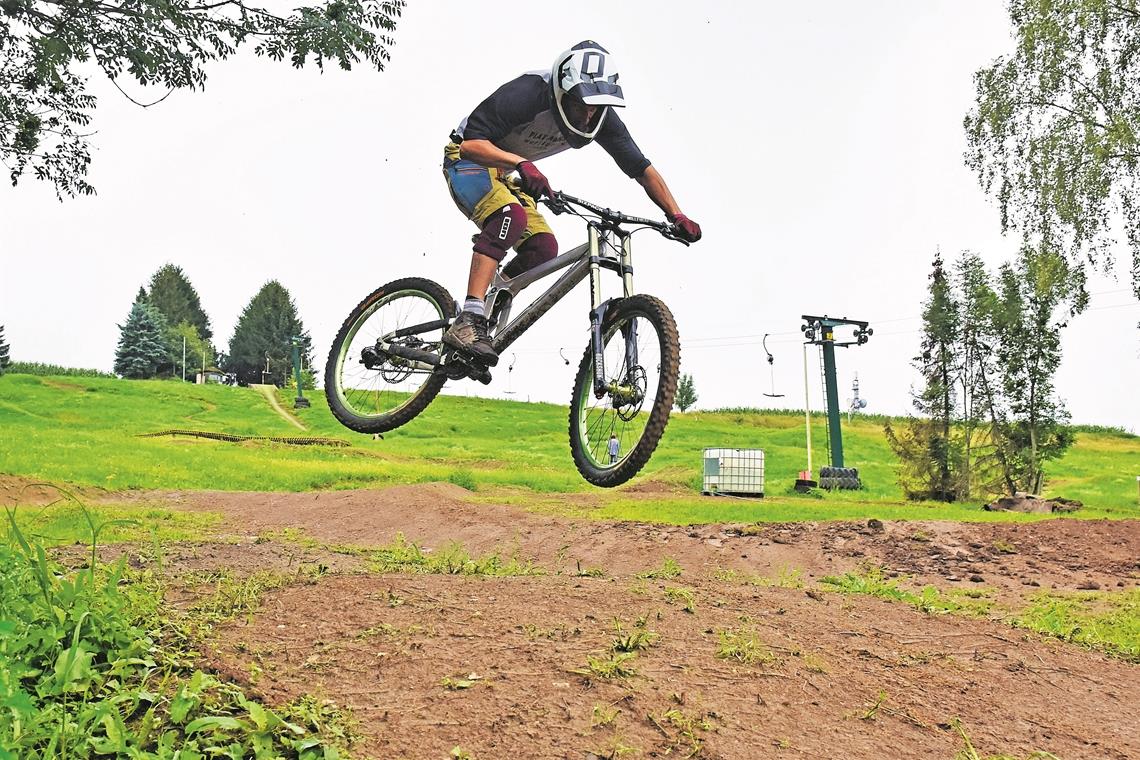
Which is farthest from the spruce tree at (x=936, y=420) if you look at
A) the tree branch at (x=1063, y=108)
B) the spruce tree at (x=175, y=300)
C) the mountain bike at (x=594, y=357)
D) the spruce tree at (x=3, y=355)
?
the spruce tree at (x=175, y=300)

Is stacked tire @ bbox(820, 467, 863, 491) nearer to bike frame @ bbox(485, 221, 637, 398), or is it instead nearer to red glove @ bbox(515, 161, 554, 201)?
bike frame @ bbox(485, 221, 637, 398)

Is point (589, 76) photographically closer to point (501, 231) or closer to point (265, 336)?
point (501, 231)

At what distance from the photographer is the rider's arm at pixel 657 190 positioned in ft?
15.6

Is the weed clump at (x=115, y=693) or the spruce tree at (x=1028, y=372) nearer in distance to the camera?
the weed clump at (x=115, y=693)

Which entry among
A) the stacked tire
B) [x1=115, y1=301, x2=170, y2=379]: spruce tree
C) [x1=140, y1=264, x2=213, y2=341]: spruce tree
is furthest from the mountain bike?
[x1=140, y1=264, x2=213, y2=341]: spruce tree

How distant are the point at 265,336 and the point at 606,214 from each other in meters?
52.7

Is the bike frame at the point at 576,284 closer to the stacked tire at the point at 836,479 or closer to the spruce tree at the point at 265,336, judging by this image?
the stacked tire at the point at 836,479

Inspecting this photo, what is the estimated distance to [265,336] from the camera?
177 feet

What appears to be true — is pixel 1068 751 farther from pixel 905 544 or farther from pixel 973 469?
pixel 973 469

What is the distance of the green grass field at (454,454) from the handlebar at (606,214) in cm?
1138

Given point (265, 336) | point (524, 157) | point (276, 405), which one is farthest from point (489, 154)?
point (265, 336)

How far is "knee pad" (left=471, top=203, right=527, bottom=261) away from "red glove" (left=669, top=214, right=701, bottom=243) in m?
0.80

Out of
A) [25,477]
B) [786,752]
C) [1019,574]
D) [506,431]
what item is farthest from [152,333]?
[786,752]

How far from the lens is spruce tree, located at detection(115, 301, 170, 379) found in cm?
6381
